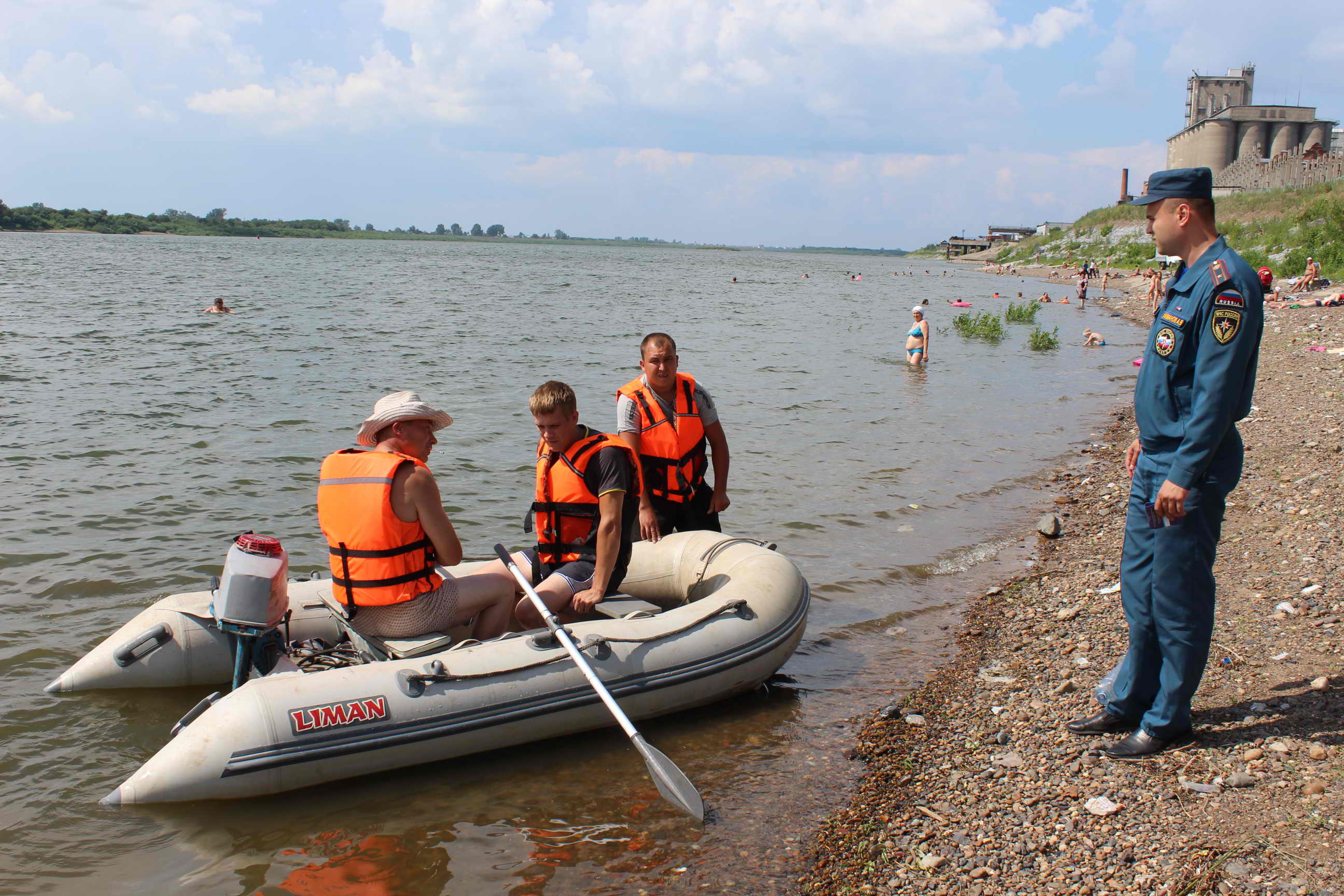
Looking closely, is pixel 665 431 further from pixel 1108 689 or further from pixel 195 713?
pixel 195 713

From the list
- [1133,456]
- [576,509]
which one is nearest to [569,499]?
[576,509]

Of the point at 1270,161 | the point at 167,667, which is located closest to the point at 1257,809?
the point at 167,667

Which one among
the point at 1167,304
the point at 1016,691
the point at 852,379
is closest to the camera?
the point at 1167,304

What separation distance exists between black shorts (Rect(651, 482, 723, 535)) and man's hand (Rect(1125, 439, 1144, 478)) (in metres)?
2.58

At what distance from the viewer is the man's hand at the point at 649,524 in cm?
517

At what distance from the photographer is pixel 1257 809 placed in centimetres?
305

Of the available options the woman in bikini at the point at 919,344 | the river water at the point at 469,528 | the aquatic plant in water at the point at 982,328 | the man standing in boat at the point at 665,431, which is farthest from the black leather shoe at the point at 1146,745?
the aquatic plant in water at the point at 982,328

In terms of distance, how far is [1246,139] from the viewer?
2468 inches

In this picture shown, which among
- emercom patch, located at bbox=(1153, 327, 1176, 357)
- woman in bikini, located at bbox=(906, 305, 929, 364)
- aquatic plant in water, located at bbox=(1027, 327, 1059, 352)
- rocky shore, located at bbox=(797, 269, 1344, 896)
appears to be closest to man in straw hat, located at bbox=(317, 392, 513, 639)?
rocky shore, located at bbox=(797, 269, 1344, 896)

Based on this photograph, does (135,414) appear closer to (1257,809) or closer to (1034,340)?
(1257,809)

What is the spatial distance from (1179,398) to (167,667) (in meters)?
4.77

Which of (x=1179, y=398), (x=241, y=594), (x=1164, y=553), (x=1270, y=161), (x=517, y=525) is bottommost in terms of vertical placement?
(x=517, y=525)

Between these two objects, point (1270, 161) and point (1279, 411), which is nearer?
point (1279, 411)

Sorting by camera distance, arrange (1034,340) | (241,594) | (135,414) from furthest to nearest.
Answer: (1034,340)
(135,414)
(241,594)
